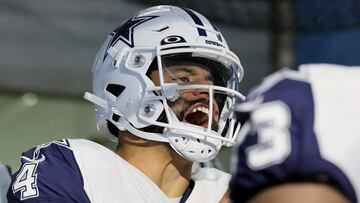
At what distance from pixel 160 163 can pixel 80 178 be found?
0.60 ft

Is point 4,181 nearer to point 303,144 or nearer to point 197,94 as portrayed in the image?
point 197,94

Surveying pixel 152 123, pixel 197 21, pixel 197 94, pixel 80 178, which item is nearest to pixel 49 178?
pixel 80 178

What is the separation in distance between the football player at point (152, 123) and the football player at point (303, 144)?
0.85 metres

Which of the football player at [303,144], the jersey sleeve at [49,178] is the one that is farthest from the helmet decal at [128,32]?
the football player at [303,144]

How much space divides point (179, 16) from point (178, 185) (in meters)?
0.35

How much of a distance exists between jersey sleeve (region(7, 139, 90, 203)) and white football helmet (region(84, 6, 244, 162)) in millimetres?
158

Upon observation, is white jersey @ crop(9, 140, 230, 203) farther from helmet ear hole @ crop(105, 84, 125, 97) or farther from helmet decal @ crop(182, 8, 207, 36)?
helmet decal @ crop(182, 8, 207, 36)

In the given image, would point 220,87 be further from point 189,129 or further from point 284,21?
point 284,21

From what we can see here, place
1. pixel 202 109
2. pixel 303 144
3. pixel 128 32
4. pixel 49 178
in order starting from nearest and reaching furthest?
pixel 303 144
pixel 49 178
pixel 202 109
pixel 128 32

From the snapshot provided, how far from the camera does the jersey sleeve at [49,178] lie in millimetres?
1642

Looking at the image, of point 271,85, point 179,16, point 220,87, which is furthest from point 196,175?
point 271,85

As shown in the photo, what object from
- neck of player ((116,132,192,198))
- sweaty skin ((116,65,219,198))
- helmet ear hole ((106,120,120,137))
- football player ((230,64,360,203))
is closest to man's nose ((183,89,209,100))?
sweaty skin ((116,65,219,198))

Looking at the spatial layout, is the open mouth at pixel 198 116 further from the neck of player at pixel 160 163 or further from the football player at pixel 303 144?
the football player at pixel 303 144

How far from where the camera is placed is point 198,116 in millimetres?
1772
